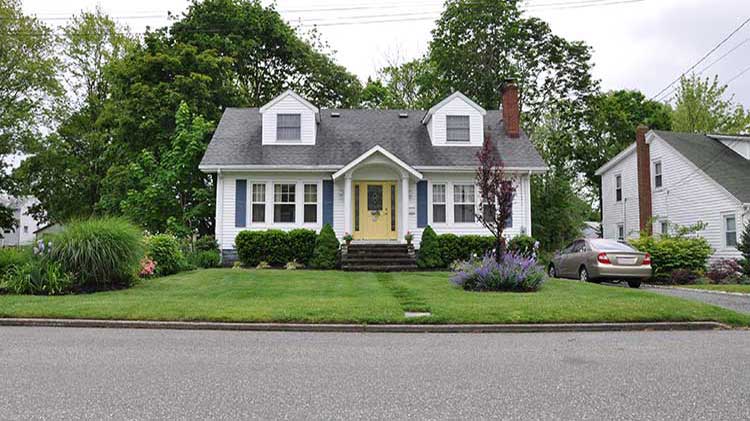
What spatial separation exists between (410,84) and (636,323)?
3045cm

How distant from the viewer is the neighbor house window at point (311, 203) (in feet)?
66.1

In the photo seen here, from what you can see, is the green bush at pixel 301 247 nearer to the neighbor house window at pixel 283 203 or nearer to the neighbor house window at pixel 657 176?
the neighbor house window at pixel 283 203

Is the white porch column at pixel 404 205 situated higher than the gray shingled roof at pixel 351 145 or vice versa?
the gray shingled roof at pixel 351 145

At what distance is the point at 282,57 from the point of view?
3422cm

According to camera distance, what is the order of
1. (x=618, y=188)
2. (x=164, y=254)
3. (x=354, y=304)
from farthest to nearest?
1. (x=618, y=188)
2. (x=164, y=254)
3. (x=354, y=304)

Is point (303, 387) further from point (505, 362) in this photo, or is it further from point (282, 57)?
point (282, 57)

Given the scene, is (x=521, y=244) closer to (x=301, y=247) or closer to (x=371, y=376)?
(x=301, y=247)

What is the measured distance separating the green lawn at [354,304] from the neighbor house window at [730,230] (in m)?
11.5

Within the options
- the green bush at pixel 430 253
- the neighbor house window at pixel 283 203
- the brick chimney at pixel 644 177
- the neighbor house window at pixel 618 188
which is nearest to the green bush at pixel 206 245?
the neighbor house window at pixel 283 203

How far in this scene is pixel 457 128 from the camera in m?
21.6

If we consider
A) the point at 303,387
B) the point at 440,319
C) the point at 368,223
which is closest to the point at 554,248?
the point at 368,223

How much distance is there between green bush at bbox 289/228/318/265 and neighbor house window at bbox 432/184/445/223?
15.1ft

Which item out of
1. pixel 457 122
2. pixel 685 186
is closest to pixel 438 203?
pixel 457 122

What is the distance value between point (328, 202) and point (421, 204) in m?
3.42
